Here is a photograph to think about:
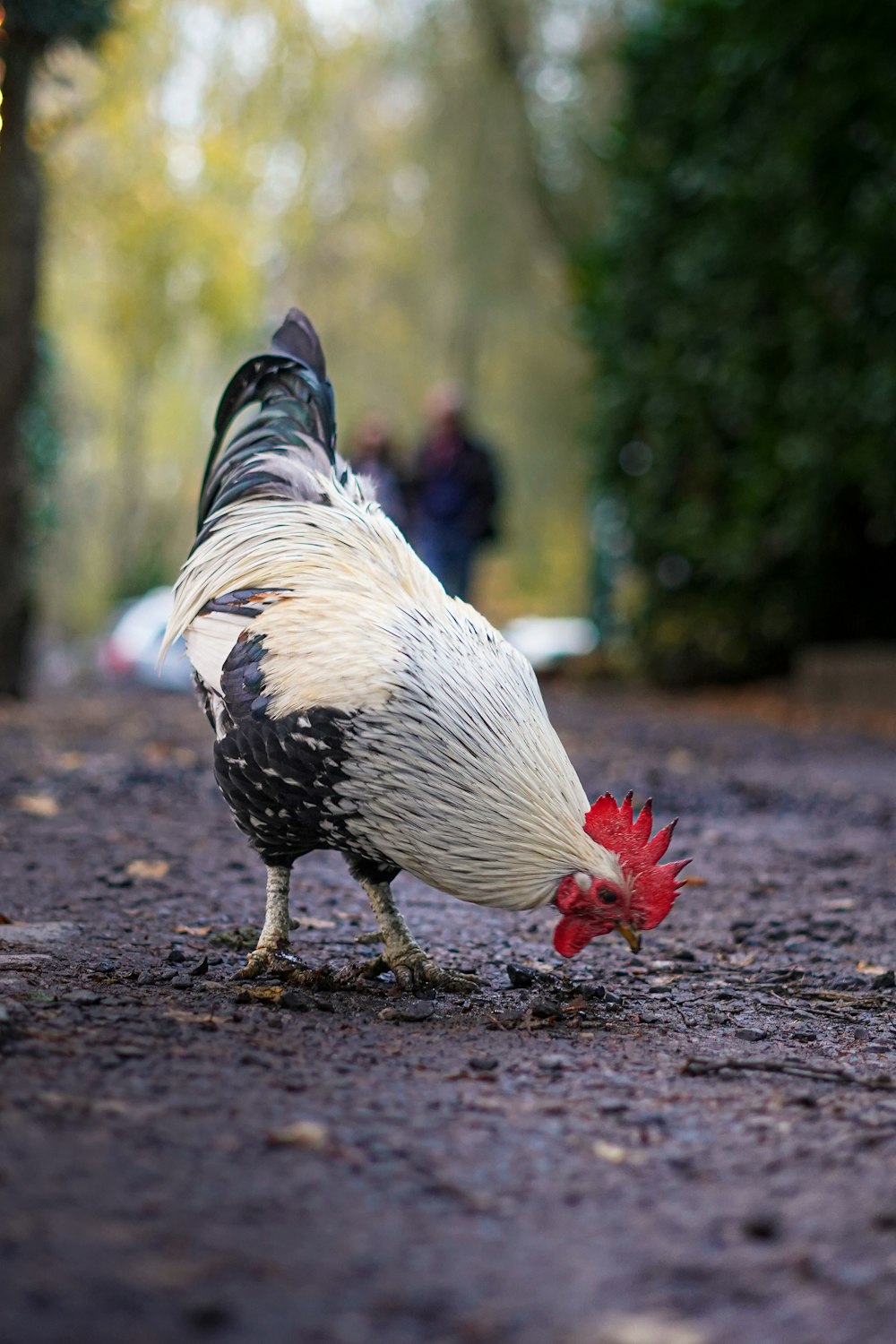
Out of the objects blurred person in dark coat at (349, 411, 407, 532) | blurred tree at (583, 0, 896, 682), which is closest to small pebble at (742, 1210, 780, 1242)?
blurred tree at (583, 0, 896, 682)

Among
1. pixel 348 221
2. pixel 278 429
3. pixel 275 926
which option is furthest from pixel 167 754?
pixel 348 221

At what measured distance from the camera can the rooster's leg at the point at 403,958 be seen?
400 centimetres

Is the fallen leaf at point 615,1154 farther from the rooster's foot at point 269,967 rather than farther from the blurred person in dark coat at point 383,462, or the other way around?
the blurred person in dark coat at point 383,462

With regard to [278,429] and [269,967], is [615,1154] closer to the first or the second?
[269,967]

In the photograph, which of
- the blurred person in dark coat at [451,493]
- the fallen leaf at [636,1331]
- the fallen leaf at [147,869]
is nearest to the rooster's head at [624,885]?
the fallen leaf at [636,1331]

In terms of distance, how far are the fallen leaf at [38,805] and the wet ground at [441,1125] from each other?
81 centimetres

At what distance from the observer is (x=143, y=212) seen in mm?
19062

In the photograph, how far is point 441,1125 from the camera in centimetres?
276

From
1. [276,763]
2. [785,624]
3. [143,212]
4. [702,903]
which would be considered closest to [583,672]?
[785,624]

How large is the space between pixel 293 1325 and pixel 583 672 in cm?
1380

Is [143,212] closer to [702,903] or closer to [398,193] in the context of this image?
[398,193]

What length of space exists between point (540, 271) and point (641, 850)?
16.8 m

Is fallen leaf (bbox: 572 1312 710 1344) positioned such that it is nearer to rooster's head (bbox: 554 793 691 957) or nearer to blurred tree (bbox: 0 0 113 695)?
rooster's head (bbox: 554 793 691 957)

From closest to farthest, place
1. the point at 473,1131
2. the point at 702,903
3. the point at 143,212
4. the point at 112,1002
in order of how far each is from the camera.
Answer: the point at 473,1131
the point at 112,1002
the point at 702,903
the point at 143,212
